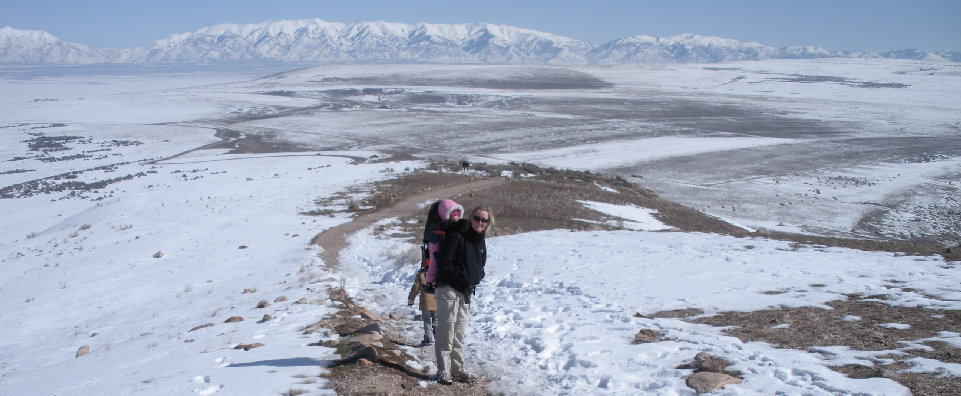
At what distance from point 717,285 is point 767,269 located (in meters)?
1.46

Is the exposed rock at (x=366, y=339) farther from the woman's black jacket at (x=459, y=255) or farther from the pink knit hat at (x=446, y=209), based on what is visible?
the pink knit hat at (x=446, y=209)

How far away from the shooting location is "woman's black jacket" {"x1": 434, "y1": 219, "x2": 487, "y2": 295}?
5.13m

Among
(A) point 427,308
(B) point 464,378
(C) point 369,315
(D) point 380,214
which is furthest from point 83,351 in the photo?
(D) point 380,214

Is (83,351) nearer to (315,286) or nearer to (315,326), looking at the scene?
(315,286)

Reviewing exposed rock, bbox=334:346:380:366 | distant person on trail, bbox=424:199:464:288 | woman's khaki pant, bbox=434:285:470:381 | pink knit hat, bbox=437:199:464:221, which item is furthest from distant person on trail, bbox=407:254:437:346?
pink knit hat, bbox=437:199:464:221

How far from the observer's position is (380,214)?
1880 cm

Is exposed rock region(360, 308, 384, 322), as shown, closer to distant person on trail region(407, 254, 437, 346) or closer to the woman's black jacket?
distant person on trail region(407, 254, 437, 346)

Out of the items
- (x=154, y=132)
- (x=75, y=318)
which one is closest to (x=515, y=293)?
(x=75, y=318)

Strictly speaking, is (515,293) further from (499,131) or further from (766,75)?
(766,75)

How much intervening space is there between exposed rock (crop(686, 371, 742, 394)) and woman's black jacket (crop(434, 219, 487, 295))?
202 cm

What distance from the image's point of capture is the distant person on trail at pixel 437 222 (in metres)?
5.15

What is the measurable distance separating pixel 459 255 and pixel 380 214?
548 inches

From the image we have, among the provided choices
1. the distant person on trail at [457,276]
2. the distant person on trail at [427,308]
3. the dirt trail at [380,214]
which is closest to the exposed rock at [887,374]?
the distant person on trail at [457,276]

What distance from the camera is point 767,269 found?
10.1m
